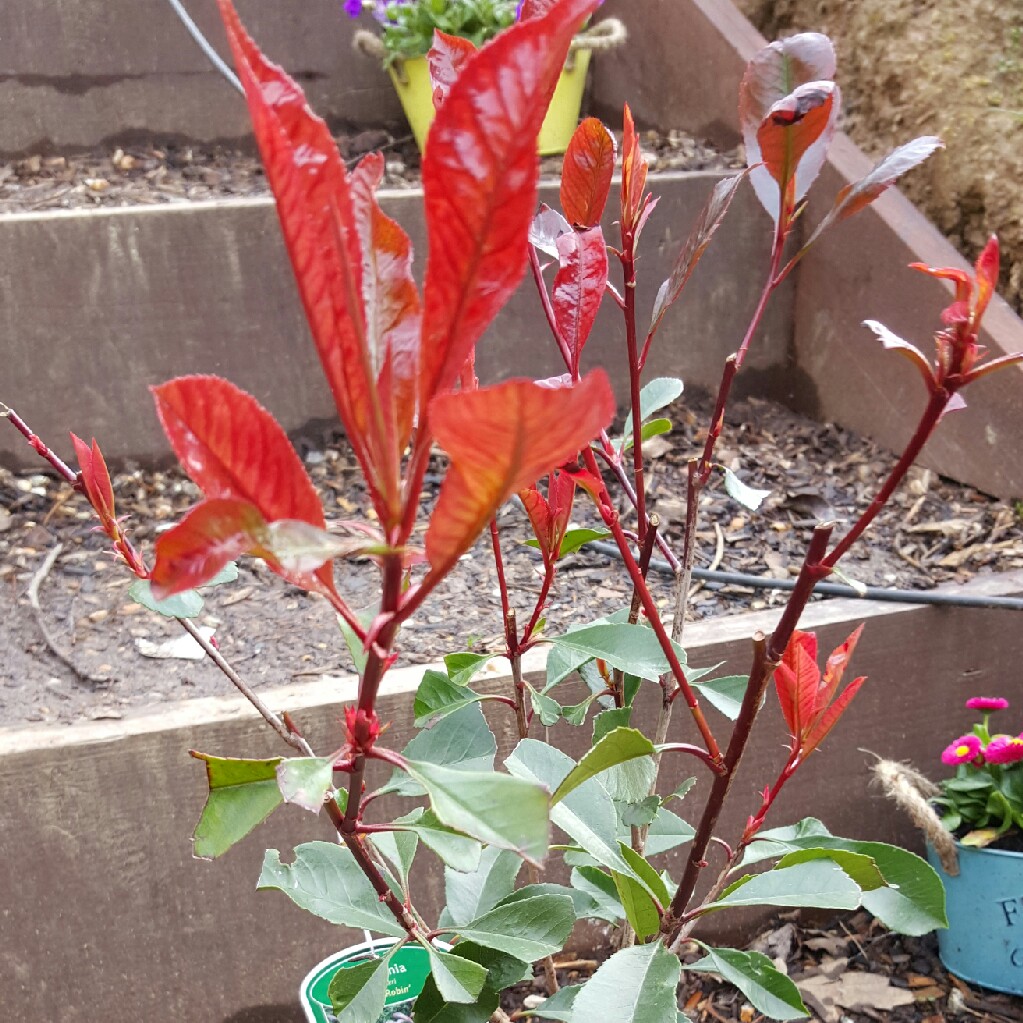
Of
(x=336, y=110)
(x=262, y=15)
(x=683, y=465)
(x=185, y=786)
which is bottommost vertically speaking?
(x=185, y=786)

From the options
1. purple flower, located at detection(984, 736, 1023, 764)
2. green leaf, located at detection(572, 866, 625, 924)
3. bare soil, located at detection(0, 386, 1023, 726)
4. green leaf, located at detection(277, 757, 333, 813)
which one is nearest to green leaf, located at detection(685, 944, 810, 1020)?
green leaf, located at detection(572, 866, 625, 924)

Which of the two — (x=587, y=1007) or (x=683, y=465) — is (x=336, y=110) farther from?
(x=587, y=1007)

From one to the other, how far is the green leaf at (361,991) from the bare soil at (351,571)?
0.72 m

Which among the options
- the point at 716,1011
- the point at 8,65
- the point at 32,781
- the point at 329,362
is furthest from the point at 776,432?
the point at 8,65

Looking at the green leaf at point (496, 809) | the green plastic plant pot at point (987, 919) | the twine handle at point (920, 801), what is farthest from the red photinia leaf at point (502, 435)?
the green plastic plant pot at point (987, 919)

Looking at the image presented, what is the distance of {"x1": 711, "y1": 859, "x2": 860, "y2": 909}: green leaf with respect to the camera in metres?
0.68

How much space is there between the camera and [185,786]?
129cm

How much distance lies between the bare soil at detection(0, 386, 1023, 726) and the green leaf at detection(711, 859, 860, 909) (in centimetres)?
72

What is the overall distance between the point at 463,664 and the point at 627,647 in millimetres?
214

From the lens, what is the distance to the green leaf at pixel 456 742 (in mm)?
700

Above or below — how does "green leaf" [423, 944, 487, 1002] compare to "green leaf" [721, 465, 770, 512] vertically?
below

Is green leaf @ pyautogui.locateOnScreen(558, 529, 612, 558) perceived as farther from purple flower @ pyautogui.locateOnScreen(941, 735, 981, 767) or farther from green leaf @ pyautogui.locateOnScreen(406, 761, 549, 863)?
purple flower @ pyautogui.locateOnScreen(941, 735, 981, 767)

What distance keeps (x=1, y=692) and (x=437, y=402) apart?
1.38 metres

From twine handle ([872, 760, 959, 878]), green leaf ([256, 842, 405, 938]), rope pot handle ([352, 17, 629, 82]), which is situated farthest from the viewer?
rope pot handle ([352, 17, 629, 82])
